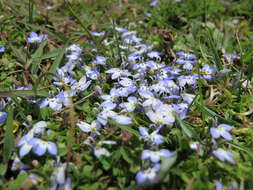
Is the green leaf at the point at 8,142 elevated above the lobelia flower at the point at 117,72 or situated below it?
below

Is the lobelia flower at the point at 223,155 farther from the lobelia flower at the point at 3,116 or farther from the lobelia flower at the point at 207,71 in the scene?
the lobelia flower at the point at 3,116

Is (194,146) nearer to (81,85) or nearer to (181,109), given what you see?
(181,109)

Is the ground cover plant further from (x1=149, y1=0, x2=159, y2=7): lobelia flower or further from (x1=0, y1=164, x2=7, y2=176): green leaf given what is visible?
(x1=149, y1=0, x2=159, y2=7): lobelia flower

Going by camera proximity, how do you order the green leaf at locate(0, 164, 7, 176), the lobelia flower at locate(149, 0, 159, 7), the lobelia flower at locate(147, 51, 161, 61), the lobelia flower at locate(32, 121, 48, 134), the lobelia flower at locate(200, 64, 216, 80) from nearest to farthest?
the green leaf at locate(0, 164, 7, 176) → the lobelia flower at locate(32, 121, 48, 134) → the lobelia flower at locate(200, 64, 216, 80) → the lobelia flower at locate(147, 51, 161, 61) → the lobelia flower at locate(149, 0, 159, 7)

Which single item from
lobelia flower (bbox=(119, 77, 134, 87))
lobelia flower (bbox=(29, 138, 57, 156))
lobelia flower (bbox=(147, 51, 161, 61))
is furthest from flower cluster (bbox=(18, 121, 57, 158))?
lobelia flower (bbox=(147, 51, 161, 61))

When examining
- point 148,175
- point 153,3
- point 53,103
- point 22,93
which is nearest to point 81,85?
point 53,103

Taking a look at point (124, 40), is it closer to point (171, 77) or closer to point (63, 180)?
point (171, 77)

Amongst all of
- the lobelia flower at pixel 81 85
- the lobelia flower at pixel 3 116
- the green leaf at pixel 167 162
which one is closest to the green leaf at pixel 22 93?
the lobelia flower at pixel 3 116
